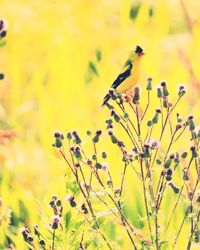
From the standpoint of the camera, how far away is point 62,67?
314cm

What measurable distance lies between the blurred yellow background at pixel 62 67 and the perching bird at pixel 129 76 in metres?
0.66

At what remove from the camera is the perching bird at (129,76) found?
1587 mm

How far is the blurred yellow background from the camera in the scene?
280 cm

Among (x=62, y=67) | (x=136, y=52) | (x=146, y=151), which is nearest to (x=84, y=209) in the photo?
(x=146, y=151)

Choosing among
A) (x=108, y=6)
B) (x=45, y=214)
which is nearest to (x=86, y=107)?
(x=45, y=214)

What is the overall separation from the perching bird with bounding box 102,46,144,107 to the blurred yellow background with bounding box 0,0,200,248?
66 cm

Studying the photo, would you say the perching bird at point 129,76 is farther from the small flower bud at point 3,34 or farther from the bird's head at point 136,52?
the small flower bud at point 3,34

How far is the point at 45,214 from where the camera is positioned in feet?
5.43

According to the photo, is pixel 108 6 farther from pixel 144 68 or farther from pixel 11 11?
pixel 144 68

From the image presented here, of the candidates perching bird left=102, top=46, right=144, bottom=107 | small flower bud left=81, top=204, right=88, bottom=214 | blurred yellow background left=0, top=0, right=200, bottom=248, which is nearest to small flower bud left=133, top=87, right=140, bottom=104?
perching bird left=102, top=46, right=144, bottom=107

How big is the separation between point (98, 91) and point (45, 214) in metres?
1.45

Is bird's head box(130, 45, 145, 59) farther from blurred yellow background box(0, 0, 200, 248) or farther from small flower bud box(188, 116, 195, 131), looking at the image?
blurred yellow background box(0, 0, 200, 248)

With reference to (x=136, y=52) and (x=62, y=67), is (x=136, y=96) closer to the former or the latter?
(x=136, y=52)

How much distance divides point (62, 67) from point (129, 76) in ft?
5.11
